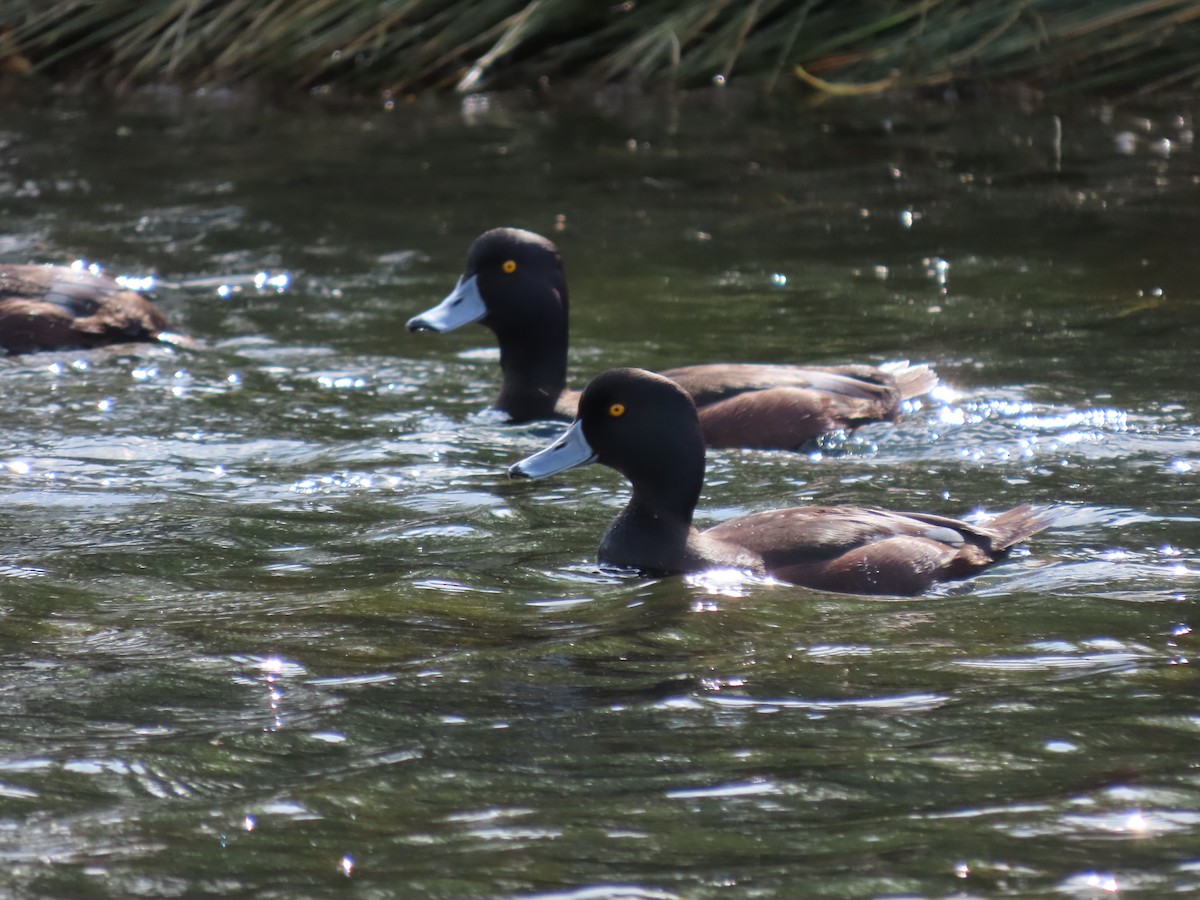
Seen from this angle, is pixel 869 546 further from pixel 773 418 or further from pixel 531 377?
pixel 531 377

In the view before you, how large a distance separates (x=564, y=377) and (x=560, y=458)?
8.04 feet

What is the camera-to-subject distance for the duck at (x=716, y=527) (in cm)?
582

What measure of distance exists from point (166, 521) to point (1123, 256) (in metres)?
6.57

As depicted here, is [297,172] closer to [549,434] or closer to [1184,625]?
[549,434]

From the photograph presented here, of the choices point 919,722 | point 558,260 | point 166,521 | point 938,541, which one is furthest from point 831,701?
point 558,260

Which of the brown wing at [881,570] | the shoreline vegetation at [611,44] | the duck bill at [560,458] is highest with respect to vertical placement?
the shoreline vegetation at [611,44]

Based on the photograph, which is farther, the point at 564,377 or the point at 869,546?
the point at 564,377

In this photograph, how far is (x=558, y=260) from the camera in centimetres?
902

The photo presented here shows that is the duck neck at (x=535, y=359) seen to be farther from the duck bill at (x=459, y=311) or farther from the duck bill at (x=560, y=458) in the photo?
the duck bill at (x=560, y=458)

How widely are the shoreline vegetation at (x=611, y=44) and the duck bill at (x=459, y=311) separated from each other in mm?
5372

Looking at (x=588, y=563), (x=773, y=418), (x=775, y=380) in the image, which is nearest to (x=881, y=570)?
(x=588, y=563)

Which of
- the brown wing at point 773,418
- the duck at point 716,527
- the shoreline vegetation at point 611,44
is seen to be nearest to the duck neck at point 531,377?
the brown wing at point 773,418

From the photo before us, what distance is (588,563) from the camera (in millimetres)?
6188

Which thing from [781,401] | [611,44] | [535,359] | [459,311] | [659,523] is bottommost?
[659,523]
